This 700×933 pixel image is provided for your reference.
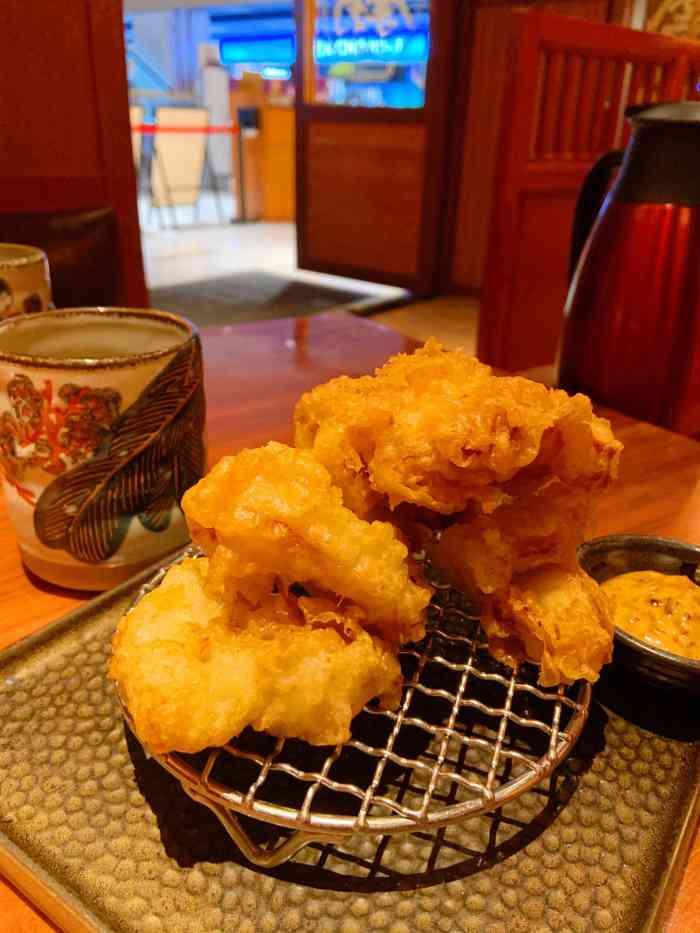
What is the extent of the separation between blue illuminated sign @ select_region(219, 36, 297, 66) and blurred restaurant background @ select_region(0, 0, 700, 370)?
21.1 ft

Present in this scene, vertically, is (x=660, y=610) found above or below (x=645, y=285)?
below

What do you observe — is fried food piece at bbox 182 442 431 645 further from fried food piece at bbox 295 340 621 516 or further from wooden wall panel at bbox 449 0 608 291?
wooden wall panel at bbox 449 0 608 291

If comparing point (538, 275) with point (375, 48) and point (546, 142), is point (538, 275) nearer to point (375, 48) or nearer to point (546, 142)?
point (546, 142)

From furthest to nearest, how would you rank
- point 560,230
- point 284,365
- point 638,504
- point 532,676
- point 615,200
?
point 560,230 < point 284,365 < point 615,200 < point 638,504 < point 532,676

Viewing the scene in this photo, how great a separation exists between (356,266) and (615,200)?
582 cm

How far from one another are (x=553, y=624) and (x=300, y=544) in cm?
29

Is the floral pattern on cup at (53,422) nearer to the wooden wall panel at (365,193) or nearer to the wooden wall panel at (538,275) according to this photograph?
the wooden wall panel at (538,275)

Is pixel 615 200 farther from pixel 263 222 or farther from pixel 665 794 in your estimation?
pixel 263 222

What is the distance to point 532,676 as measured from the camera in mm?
907

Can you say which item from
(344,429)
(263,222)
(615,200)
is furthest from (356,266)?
(344,429)

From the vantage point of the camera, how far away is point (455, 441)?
77cm

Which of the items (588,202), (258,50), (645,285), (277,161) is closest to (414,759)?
(645,285)

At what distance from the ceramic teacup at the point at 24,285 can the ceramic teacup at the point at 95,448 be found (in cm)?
23

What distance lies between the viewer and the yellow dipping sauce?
37.7 inches
